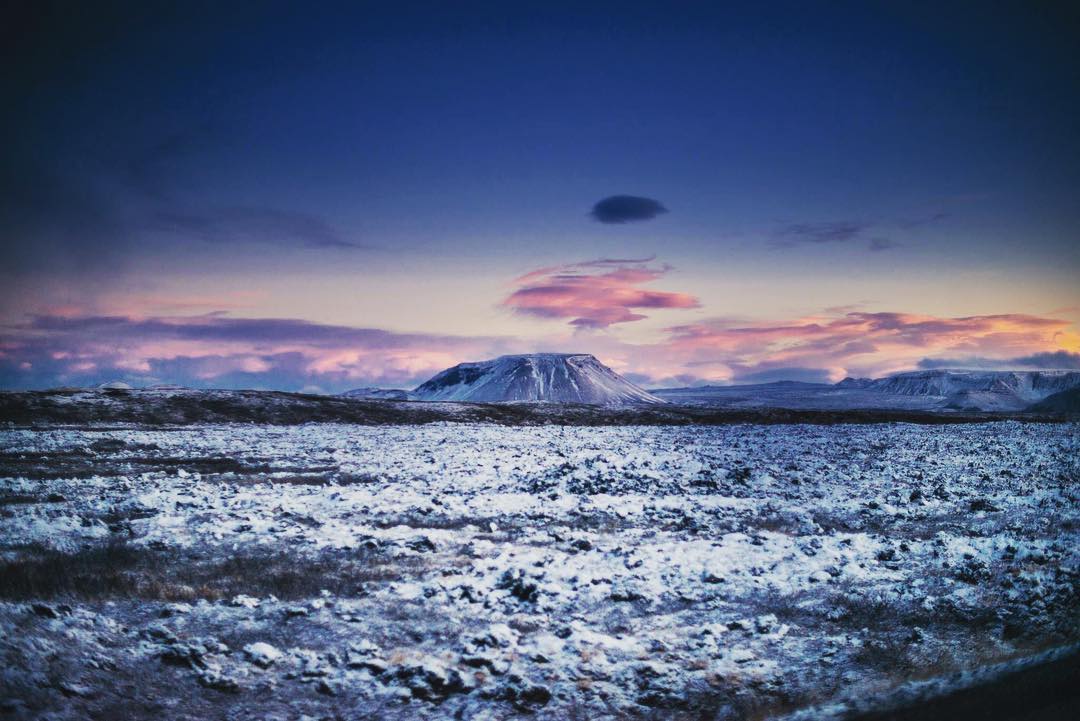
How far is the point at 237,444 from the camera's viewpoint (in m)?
37.0

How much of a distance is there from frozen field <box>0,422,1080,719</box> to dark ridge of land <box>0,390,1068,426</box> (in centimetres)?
4717

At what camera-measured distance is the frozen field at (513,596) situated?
6.94 m

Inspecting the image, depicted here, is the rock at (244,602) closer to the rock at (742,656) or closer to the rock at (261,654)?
the rock at (261,654)

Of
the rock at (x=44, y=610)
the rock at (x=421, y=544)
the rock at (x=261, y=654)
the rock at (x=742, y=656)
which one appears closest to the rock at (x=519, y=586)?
the rock at (x=421, y=544)

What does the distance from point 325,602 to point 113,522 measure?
907 centimetres

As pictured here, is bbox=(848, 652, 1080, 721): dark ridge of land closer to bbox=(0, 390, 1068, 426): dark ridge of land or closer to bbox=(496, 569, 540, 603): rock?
bbox=(496, 569, 540, 603): rock

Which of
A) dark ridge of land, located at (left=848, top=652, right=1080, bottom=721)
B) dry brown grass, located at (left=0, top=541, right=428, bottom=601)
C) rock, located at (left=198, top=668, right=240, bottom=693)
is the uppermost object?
dry brown grass, located at (left=0, top=541, right=428, bottom=601)

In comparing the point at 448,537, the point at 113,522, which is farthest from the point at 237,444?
the point at 448,537

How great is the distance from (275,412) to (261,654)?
68120 millimetres


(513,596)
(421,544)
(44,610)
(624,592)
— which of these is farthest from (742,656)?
(44,610)

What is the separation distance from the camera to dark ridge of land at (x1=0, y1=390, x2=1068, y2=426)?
59.3 m

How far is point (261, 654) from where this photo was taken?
758cm

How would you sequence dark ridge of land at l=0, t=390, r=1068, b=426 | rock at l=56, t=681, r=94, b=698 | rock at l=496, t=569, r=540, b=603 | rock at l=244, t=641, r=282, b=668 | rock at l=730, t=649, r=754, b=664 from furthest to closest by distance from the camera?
dark ridge of land at l=0, t=390, r=1068, b=426, rock at l=496, t=569, r=540, b=603, rock at l=730, t=649, r=754, b=664, rock at l=244, t=641, r=282, b=668, rock at l=56, t=681, r=94, b=698

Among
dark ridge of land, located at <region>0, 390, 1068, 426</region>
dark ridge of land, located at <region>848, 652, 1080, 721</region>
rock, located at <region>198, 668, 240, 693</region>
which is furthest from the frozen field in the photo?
dark ridge of land, located at <region>0, 390, 1068, 426</region>
